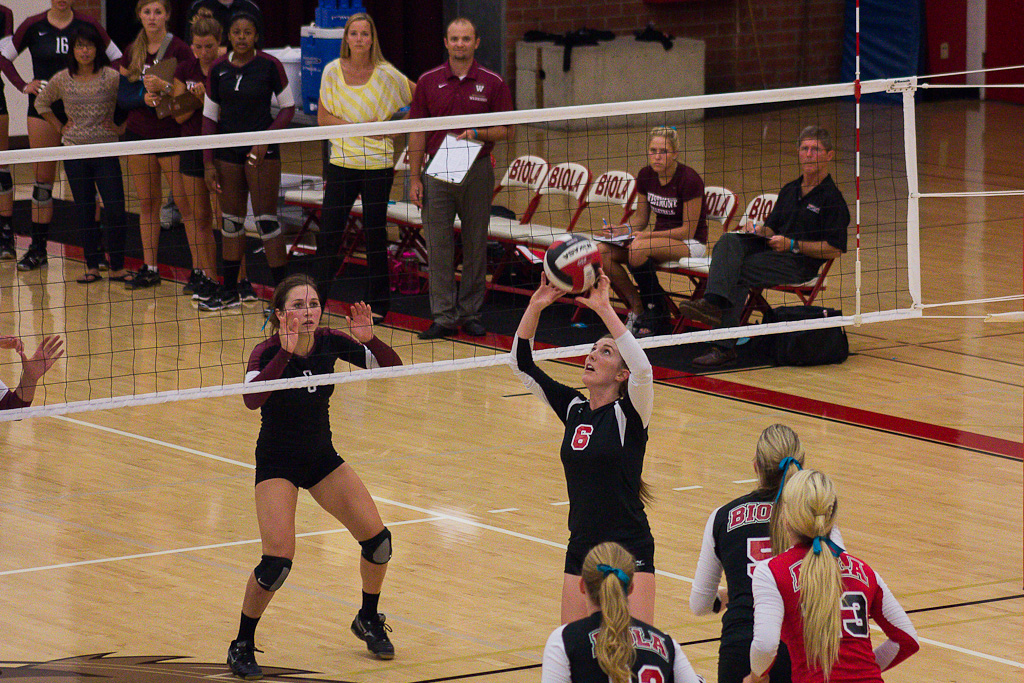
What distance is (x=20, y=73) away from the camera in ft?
58.4

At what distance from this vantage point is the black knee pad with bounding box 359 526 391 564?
581 cm

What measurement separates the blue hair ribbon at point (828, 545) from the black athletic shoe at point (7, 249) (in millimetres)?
9624

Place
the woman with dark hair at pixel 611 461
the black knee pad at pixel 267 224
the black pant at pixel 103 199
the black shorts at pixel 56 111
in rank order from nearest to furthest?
1. the woman with dark hair at pixel 611 461
2. the black knee pad at pixel 267 224
3. the black pant at pixel 103 199
4. the black shorts at pixel 56 111

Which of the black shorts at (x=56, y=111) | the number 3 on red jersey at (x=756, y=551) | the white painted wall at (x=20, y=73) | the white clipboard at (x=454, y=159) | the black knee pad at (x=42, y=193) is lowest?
the number 3 on red jersey at (x=756, y=551)

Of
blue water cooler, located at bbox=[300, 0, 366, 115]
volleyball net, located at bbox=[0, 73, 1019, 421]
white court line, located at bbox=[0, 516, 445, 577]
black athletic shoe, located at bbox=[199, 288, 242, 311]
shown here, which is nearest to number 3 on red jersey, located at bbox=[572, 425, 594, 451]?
volleyball net, located at bbox=[0, 73, 1019, 421]

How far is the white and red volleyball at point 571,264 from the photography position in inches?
228

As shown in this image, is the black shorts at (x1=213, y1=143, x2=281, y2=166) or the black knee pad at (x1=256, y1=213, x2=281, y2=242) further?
the black knee pad at (x1=256, y1=213, x2=281, y2=242)

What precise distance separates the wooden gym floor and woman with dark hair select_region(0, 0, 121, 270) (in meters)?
1.02

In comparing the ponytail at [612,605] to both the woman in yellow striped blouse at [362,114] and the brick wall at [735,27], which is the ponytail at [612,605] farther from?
the brick wall at [735,27]

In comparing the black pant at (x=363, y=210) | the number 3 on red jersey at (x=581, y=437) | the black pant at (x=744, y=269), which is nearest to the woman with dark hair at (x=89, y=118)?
the black pant at (x=363, y=210)

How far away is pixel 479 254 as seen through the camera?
10156 millimetres

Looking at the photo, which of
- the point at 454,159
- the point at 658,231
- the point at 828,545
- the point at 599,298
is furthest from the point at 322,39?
the point at 828,545

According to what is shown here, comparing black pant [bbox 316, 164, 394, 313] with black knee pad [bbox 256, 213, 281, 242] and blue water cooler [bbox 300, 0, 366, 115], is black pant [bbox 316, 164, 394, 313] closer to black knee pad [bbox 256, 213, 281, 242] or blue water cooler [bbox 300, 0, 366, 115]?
black knee pad [bbox 256, 213, 281, 242]

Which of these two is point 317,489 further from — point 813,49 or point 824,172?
point 813,49
